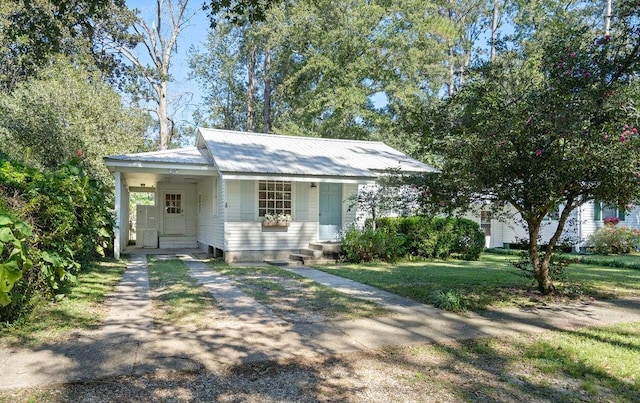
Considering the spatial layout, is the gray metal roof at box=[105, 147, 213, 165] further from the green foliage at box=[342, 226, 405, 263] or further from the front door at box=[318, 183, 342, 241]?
the green foliage at box=[342, 226, 405, 263]

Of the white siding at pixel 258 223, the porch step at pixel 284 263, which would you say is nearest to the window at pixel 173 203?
the white siding at pixel 258 223

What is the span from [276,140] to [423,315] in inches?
444

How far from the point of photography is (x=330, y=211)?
44.6ft

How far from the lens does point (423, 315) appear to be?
546cm

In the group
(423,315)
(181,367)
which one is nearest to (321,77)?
(423,315)

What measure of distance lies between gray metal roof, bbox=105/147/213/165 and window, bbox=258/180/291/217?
1.80 meters

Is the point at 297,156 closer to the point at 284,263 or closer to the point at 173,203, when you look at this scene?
the point at 284,263

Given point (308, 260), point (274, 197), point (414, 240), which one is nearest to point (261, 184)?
point (274, 197)

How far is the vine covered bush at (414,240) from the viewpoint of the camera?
465 inches

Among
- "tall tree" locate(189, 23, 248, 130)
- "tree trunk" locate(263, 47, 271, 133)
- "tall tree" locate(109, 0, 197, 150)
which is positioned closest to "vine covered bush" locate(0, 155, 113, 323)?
"tall tree" locate(109, 0, 197, 150)

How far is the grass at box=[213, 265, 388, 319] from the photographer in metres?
5.62

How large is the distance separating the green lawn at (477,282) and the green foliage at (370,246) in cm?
60

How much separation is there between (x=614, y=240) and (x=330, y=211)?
10.4 m

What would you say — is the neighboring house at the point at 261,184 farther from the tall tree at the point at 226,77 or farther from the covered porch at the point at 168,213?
the tall tree at the point at 226,77
